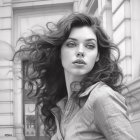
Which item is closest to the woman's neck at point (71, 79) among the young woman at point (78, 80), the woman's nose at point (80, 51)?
the young woman at point (78, 80)

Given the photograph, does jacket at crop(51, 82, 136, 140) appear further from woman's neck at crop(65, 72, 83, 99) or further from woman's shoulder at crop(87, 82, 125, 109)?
woman's neck at crop(65, 72, 83, 99)

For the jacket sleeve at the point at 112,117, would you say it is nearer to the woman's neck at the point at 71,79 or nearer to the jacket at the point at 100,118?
the jacket at the point at 100,118

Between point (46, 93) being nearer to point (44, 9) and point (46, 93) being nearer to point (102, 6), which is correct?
point (102, 6)

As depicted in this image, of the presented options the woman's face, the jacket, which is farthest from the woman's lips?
the jacket

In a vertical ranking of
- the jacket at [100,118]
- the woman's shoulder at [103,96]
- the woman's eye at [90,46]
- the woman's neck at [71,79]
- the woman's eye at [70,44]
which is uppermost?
the woman's eye at [70,44]

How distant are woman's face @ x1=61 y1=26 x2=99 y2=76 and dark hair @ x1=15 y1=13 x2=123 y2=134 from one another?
0.04m

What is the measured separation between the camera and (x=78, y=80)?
68.9 inches

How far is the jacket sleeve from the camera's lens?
1395 mm

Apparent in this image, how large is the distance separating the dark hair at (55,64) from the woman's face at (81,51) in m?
0.04

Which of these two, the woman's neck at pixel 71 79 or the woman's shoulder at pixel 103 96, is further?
the woman's neck at pixel 71 79

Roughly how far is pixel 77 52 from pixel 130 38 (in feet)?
20.3

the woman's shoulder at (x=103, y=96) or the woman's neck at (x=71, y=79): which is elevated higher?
the woman's neck at (x=71, y=79)

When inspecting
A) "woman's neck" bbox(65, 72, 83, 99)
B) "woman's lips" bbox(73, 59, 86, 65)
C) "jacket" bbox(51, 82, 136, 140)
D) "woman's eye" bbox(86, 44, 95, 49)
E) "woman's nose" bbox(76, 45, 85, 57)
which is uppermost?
"woman's eye" bbox(86, 44, 95, 49)

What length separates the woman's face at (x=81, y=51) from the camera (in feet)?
5.51
